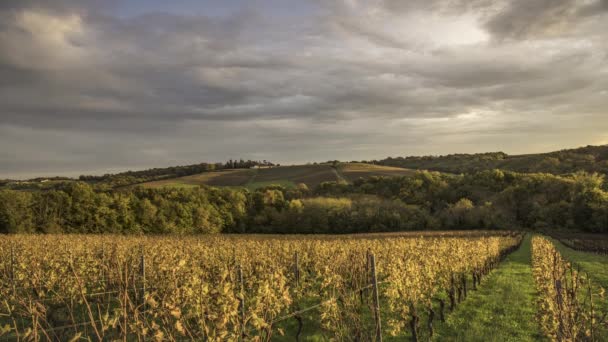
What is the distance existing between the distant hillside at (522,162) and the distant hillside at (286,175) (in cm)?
3517

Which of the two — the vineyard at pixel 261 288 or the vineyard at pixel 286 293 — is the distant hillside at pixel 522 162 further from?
the vineyard at pixel 286 293

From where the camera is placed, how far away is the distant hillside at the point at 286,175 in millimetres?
83062

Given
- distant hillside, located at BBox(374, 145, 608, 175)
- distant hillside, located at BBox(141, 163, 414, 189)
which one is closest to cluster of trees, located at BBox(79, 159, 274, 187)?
distant hillside, located at BBox(141, 163, 414, 189)

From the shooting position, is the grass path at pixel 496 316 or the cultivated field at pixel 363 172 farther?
the cultivated field at pixel 363 172

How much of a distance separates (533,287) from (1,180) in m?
84.1

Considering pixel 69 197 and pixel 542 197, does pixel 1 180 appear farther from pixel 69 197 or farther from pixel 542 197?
pixel 542 197

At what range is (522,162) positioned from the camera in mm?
118938

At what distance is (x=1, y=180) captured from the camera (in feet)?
246

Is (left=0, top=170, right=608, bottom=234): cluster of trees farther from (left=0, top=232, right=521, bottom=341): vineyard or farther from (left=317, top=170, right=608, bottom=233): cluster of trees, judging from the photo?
(left=0, top=232, right=521, bottom=341): vineyard

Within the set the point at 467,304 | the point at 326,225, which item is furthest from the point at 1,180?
the point at 467,304

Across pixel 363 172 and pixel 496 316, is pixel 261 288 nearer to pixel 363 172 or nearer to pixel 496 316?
pixel 496 316

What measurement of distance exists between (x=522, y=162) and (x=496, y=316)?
394 ft

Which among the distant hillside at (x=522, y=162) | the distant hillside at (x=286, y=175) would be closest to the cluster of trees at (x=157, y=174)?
the distant hillside at (x=286, y=175)

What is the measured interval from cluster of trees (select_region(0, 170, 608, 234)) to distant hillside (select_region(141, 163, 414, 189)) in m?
7.32
